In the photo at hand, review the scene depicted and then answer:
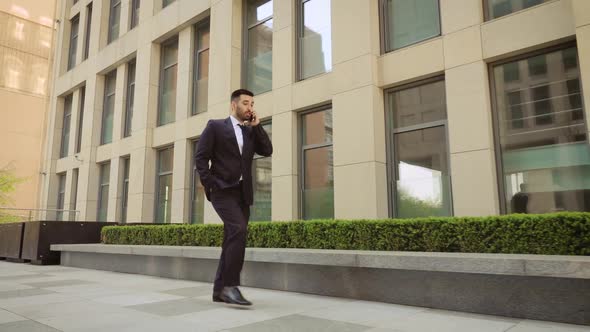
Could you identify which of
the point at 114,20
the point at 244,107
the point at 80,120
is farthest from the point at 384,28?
the point at 80,120

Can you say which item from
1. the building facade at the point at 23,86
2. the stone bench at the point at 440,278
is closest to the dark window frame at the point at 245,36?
the stone bench at the point at 440,278

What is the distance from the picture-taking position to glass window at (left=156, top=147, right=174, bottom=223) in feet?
45.7

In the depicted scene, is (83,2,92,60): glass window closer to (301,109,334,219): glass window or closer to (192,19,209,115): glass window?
(192,19,209,115): glass window

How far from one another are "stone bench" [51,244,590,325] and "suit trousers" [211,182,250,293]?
1.13 meters

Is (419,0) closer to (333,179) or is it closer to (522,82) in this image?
(522,82)

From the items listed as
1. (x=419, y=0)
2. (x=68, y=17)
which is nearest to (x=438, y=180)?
(x=419, y=0)

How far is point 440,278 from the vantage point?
14.1 ft

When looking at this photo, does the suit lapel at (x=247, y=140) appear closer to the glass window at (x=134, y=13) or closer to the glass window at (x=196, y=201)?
the glass window at (x=196, y=201)

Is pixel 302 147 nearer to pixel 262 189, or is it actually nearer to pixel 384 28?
pixel 262 189

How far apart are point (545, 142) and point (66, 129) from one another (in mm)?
20328

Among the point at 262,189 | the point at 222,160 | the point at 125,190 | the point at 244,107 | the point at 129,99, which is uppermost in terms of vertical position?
the point at 129,99

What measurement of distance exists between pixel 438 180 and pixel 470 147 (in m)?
0.83

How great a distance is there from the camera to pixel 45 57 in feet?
91.7

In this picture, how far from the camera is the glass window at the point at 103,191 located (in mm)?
17047
